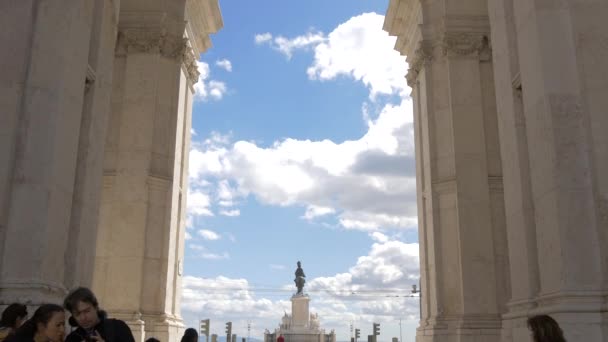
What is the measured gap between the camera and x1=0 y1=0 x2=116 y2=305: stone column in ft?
51.4

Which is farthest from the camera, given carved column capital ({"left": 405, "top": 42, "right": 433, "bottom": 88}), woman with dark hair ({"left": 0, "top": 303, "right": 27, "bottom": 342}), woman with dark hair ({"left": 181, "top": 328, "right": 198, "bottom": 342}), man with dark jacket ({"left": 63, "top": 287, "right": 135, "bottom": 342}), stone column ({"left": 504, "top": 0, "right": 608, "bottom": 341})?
carved column capital ({"left": 405, "top": 42, "right": 433, "bottom": 88})

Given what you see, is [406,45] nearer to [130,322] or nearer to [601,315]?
[130,322]

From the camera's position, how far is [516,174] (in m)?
19.0

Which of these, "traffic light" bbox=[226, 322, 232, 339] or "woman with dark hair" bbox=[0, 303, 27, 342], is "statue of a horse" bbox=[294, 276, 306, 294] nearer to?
"traffic light" bbox=[226, 322, 232, 339]

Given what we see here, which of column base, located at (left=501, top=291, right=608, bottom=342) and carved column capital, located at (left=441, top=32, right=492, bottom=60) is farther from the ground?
carved column capital, located at (left=441, top=32, right=492, bottom=60)

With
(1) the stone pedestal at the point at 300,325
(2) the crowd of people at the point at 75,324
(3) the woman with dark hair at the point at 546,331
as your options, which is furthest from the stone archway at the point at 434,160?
(1) the stone pedestal at the point at 300,325

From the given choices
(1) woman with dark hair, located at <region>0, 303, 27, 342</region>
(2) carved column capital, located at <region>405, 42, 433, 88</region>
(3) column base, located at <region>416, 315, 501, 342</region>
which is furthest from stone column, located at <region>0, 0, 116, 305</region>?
(2) carved column capital, located at <region>405, 42, 433, 88</region>

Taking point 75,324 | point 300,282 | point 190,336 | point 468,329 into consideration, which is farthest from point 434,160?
point 300,282

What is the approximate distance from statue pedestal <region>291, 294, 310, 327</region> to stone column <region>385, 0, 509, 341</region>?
42524 millimetres

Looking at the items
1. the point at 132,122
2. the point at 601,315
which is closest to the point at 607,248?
the point at 601,315

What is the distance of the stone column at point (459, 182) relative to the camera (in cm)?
3048

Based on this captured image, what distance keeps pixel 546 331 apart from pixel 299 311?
6873cm

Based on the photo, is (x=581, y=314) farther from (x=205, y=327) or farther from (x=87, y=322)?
(x=205, y=327)

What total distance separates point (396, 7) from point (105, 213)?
20.7m
